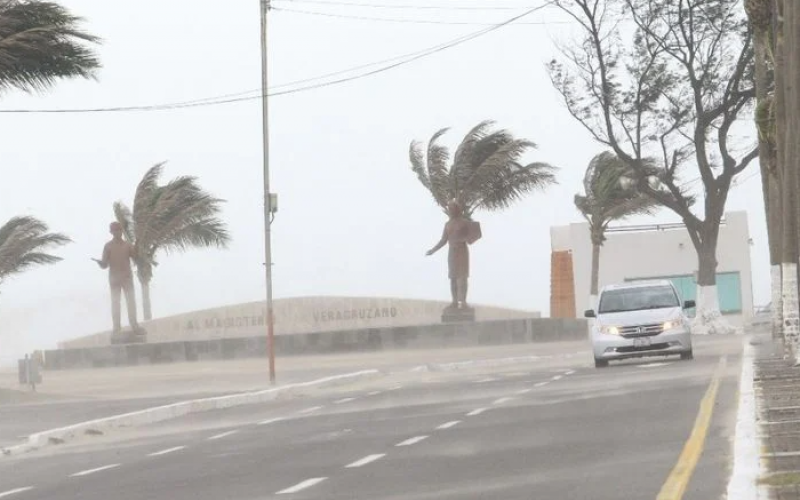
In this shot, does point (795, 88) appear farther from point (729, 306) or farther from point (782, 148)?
point (729, 306)

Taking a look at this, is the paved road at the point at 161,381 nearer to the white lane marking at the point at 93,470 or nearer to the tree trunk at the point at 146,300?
the white lane marking at the point at 93,470

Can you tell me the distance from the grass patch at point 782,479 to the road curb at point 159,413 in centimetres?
1173

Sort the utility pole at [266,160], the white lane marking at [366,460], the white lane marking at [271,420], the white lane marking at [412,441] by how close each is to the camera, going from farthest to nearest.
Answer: the utility pole at [266,160], the white lane marking at [271,420], the white lane marking at [412,441], the white lane marking at [366,460]

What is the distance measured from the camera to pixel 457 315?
59.5 m

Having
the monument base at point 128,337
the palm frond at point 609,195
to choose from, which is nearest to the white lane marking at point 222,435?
the monument base at point 128,337

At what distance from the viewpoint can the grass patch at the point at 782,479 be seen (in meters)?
11.9

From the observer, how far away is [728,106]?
62906mm

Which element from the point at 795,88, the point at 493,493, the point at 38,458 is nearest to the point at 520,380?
the point at 795,88

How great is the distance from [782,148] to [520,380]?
33.7ft

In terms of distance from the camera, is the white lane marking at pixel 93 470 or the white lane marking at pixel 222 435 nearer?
the white lane marking at pixel 93 470

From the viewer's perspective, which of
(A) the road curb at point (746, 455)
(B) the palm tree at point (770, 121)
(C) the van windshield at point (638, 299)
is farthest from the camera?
(B) the palm tree at point (770, 121)

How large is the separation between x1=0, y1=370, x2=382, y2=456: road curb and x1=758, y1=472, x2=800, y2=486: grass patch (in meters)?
11.7

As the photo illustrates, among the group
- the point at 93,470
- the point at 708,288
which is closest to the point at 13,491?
the point at 93,470

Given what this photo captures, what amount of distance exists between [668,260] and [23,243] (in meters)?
35.1
